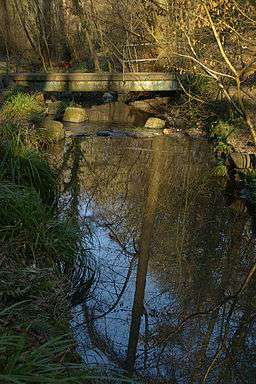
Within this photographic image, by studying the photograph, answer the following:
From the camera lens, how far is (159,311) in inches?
191

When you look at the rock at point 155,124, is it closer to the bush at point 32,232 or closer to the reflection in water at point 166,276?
the reflection in water at point 166,276

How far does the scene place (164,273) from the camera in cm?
563

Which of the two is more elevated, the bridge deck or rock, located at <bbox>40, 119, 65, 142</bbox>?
the bridge deck

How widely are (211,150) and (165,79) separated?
17.3ft

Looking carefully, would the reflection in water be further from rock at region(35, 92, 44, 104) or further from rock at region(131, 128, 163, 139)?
rock at region(35, 92, 44, 104)

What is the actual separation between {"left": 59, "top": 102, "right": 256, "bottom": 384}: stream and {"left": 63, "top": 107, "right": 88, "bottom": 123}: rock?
14.3 ft

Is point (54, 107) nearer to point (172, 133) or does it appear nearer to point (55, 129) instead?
point (55, 129)

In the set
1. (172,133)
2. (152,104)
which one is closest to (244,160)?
(172,133)

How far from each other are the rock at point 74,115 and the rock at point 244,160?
6661mm

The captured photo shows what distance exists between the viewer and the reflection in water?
4.14 m

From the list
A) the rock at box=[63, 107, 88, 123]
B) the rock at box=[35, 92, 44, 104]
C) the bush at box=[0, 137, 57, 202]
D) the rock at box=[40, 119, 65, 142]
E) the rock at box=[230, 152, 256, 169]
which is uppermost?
the rock at box=[35, 92, 44, 104]

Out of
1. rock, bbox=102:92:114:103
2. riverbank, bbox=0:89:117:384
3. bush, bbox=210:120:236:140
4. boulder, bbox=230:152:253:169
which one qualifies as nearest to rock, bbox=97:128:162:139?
bush, bbox=210:120:236:140

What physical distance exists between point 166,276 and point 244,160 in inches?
152

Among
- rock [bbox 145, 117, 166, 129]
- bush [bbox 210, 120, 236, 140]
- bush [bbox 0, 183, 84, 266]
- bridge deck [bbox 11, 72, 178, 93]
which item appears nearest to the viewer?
bush [bbox 0, 183, 84, 266]
